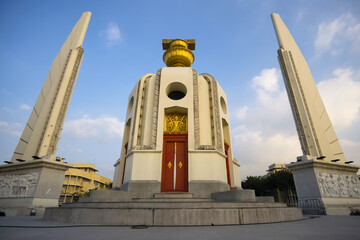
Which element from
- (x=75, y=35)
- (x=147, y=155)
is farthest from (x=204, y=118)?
(x=75, y=35)

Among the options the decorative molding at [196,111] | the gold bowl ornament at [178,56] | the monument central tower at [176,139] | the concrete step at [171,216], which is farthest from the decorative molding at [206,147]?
the gold bowl ornament at [178,56]

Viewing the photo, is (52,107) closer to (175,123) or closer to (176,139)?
(175,123)

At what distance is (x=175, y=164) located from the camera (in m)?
11.2

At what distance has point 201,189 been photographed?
33.1ft

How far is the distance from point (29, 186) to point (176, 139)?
30.2ft

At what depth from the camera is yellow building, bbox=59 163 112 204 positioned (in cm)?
4870

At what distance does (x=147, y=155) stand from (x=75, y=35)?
47.1 ft

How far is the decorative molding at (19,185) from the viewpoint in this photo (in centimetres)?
1072

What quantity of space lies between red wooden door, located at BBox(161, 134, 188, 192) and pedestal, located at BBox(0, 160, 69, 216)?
21.9 ft

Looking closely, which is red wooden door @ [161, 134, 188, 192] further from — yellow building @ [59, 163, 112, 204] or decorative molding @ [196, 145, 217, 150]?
yellow building @ [59, 163, 112, 204]

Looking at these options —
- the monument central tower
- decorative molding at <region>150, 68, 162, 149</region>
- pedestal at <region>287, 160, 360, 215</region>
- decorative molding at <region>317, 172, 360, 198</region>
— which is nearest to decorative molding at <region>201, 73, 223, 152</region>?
the monument central tower

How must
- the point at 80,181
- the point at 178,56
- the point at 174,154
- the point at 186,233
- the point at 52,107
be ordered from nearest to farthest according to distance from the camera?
the point at 186,233
the point at 174,154
the point at 52,107
the point at 178,56
the point at 80,181

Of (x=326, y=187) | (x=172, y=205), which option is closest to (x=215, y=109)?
(x=172, y=205)

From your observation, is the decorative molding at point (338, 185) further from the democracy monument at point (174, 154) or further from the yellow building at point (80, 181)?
the yellow building at point (80, 181)
